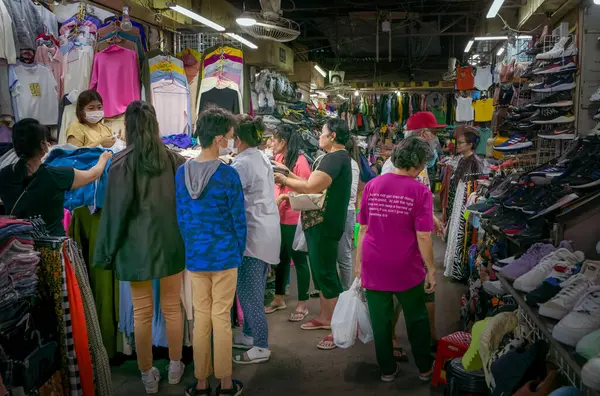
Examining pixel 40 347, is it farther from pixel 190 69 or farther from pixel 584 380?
pixel 190 69

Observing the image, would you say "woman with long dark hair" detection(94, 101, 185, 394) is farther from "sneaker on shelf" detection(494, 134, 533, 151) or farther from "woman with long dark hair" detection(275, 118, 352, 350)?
"sneaker on shelf" detection(494, 134, 533, 151)

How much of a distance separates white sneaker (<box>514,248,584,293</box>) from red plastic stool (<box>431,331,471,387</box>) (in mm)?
847

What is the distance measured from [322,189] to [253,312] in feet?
3.39

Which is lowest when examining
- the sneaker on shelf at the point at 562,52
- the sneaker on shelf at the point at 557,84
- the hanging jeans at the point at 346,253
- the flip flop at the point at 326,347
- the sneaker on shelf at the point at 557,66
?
the flip flop at the point at 326,347

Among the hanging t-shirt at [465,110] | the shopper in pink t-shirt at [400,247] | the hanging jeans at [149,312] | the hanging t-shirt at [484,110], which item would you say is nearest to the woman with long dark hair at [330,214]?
the shopper in pink t-shirt at [400,247]

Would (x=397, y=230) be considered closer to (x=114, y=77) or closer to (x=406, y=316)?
(x=406, y=316)

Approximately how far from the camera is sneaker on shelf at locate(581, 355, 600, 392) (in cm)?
140

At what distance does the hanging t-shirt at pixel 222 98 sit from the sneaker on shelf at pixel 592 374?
15.7ft

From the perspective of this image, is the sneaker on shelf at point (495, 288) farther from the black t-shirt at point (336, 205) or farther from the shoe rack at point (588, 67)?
the shoe rack at point (588, 67)

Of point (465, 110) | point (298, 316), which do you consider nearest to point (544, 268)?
point (298, 316)

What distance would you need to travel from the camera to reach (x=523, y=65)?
222 inches

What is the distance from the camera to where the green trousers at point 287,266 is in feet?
15.1

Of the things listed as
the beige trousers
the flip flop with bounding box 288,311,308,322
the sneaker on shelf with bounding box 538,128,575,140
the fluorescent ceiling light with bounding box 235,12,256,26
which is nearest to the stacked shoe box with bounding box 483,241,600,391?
the beige trousers

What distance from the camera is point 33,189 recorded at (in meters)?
2.72
